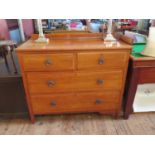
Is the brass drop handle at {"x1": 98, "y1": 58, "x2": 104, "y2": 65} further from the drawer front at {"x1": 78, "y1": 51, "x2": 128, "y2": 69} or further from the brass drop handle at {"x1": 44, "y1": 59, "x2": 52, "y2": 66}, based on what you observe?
the brass drop handle at {"x1": 44, "y1": 59, "x2": 52, "y2": 66}

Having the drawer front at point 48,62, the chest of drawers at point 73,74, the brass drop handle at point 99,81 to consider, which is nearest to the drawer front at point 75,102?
the chest of drawers at point 73,74

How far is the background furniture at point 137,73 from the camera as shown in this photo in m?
1.27

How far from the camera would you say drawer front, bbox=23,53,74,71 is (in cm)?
119

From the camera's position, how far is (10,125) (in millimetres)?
1564

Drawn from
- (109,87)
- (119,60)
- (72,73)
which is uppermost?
(119,60)

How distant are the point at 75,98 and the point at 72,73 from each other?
0.95 ft

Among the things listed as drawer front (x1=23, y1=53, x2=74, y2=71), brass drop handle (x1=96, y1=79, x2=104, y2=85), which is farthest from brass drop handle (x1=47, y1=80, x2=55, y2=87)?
brass drop handle (x1=96, y1=79, x2=104, y2=85)

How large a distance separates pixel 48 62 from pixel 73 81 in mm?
298

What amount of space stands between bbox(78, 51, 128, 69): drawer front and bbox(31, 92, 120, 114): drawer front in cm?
31

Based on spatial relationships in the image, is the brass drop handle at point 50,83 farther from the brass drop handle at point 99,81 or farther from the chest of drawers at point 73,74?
the brass drop handle at point 99,81

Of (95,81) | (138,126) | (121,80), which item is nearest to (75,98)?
(95,81)

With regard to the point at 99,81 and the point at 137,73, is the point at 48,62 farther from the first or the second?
the point at 137,73
